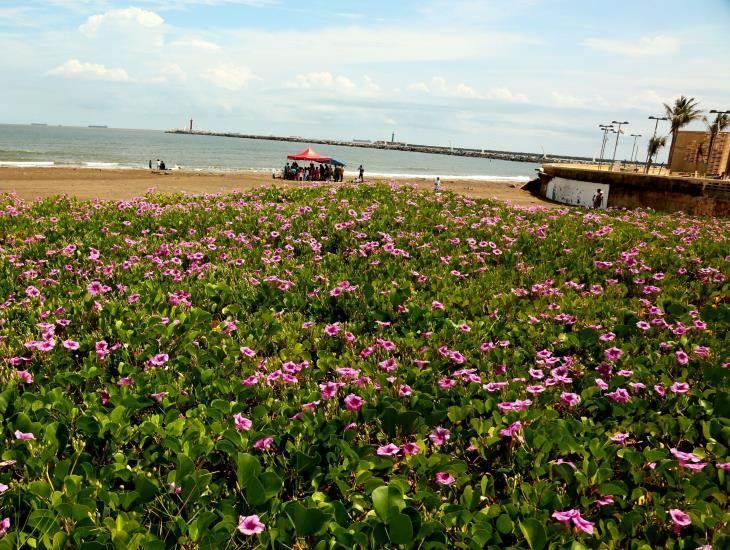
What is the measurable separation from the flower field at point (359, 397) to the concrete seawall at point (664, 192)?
2065 centimetres

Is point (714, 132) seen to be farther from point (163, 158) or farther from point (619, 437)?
point (163, 158)

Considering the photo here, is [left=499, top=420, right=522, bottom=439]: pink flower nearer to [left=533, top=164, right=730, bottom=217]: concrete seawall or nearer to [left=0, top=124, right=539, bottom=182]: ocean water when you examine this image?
[left=533, top=164, right=730, bottom=217]: concrete seawall

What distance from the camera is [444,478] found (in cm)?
296

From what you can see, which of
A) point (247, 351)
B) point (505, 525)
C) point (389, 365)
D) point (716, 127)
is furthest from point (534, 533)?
point (716, 127)

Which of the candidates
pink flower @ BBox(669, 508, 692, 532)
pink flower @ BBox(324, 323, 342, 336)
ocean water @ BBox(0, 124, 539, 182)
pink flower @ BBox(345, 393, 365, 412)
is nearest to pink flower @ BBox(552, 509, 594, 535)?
pink flower @ BBox(669, 508, 692, 532)

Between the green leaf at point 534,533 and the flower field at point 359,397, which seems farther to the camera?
the flower field at point 359,397

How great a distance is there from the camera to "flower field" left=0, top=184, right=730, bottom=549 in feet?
8.48

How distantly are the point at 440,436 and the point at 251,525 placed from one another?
1408 mm

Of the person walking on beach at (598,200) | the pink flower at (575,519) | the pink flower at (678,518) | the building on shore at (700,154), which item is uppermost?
the building on shore at (700,154)

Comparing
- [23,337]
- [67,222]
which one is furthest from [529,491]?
[67,222]

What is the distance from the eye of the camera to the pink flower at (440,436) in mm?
3340

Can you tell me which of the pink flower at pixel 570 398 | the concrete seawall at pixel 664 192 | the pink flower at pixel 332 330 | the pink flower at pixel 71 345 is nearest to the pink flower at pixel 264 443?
the pink flower at pixel 332 330

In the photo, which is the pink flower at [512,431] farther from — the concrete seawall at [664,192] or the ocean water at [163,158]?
the ocean water at [163,158]

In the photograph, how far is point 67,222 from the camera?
29.1 ft
